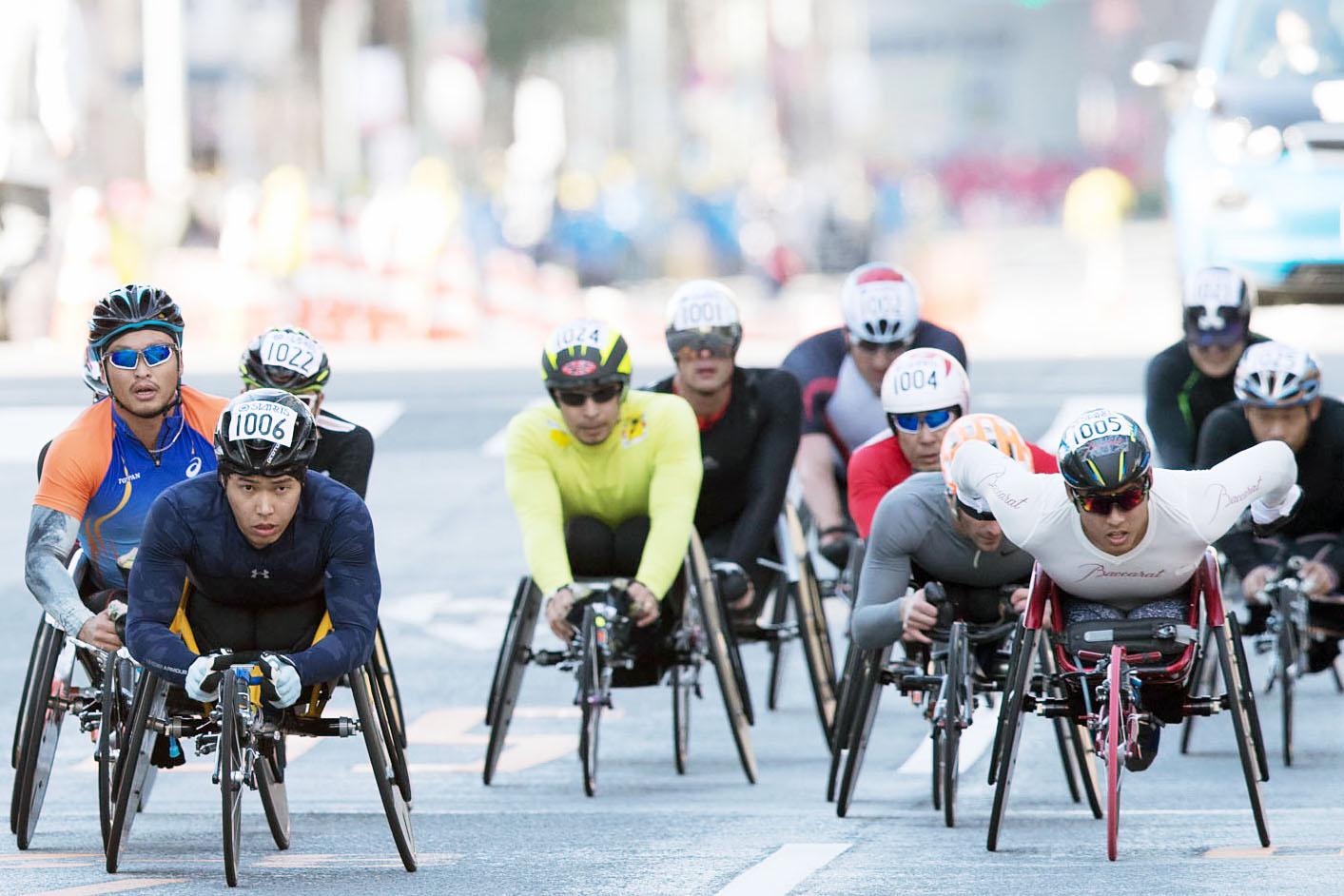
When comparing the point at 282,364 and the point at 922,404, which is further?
the point at 922,404

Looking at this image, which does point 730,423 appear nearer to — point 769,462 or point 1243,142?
point 769,462

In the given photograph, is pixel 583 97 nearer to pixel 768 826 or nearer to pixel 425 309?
pixel 425 309

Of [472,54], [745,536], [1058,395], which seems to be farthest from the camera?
[472,54]

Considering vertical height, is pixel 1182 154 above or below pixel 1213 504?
above

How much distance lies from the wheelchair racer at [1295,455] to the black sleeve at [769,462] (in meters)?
1.69

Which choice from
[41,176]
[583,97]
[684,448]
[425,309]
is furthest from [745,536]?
[583,97]

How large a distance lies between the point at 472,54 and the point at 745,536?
45.8 m

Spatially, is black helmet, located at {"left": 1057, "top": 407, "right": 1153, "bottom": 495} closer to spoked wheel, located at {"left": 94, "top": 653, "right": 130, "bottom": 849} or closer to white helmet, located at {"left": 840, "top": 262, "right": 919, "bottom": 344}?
spoked wheel, located at {"left": 94, "top": 653, "right": 130, "bottom": 849}

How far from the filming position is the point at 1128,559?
834 centimetres

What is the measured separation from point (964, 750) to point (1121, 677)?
11.3 ft

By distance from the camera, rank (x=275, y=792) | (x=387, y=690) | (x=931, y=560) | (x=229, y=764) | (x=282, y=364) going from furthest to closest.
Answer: (x=282, y=364) → (x=931, y=560) → (x=387, y=690) → (x=275, y=792) → (x=229, y=764)

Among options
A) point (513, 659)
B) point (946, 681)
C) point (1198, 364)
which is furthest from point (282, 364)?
point (1198, 364)

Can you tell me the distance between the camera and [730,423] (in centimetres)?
1158

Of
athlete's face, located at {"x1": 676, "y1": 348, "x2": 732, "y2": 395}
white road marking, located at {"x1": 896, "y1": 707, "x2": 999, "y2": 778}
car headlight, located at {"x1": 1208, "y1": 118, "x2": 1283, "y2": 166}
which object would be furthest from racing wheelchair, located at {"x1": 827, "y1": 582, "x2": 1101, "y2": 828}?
car headlight, located at {"x1": 1208, "y1": 118, "x2": 1283, "y2": 166}
